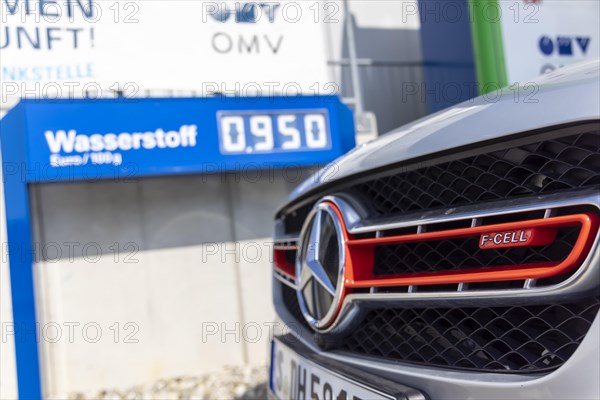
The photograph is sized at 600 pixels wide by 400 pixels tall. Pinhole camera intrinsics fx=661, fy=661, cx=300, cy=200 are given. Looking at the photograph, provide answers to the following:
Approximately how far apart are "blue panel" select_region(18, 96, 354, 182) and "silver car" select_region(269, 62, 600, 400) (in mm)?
A: 2559

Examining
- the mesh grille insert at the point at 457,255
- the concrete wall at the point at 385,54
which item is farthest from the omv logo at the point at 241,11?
the mesh grille insert at the point at 457,255

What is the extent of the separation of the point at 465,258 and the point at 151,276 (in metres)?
3.64

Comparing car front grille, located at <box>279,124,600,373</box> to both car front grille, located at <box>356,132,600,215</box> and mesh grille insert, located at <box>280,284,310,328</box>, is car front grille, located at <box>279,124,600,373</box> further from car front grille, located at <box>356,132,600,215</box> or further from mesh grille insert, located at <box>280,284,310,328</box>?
mesh grille insert, located at <box>280,284,310,328</box>

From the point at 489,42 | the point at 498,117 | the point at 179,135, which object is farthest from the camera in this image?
the point at 489,42

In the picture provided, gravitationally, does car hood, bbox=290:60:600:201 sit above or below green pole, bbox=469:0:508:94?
below

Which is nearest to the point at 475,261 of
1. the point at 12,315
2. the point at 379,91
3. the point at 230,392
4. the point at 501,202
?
the point at 501,202

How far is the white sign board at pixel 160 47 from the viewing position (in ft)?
14.0

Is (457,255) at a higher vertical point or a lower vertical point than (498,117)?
lower

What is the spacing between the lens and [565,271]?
112cm

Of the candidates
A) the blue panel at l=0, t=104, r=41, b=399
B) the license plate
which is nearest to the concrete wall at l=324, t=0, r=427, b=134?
the blue panel at l=0, t=104, r=41, b=399

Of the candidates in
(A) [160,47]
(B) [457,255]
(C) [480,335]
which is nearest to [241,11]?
(A) [160,47]

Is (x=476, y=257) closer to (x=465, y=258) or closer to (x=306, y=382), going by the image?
(x=465, y=258)

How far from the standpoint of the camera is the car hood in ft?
3.72

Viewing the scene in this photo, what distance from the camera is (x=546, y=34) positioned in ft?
17.3
